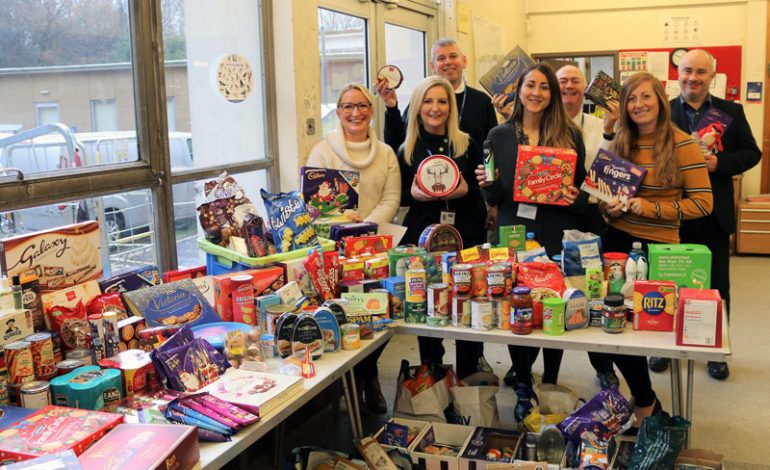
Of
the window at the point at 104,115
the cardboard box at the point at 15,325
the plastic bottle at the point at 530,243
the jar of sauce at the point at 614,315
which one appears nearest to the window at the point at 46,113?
the window at the point at 104,115

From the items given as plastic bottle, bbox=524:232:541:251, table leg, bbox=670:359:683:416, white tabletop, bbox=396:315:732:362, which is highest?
plastic bottle, bbox=524:232:541:251

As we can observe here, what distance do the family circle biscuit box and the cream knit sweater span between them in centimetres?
111

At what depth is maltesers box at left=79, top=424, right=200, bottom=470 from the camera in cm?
154

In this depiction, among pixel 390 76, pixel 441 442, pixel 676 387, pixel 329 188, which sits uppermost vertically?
pixel 390 76

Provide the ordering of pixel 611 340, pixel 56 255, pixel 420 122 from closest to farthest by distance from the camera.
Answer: pixel 56 255, pixel 611 340, pixel 420 122

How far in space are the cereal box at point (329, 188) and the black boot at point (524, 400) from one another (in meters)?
1.10

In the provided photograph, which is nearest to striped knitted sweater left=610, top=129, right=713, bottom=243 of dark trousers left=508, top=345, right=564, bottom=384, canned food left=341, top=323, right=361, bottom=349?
dark trousers left=508, top=345, right=564, bottom=384

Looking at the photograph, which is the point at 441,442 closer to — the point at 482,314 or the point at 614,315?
the point at 482,314

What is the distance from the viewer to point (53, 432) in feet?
5.44

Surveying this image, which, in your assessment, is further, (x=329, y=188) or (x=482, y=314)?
(x=329, y=188)

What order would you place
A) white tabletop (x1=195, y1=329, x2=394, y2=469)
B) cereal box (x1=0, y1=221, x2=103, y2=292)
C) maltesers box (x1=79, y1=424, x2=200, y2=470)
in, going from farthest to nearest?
cereal box (x1=0, y1=221, x2=103, y2=292)
white tabletop (x1=195, y1=329, x2=394, y2=469)
maltesers box (x1=79, y1=424, x2=200, y2=470)

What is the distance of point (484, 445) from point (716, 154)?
2104 millimetres

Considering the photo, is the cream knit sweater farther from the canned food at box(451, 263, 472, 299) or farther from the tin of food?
the canned food at box(451, 263, 472, 299)

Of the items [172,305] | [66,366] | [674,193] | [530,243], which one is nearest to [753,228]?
[674,193]
